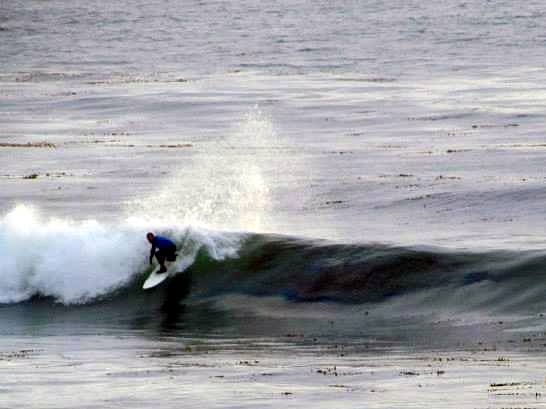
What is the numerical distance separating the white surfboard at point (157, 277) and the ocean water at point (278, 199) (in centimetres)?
21

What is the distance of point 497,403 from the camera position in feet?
76.3

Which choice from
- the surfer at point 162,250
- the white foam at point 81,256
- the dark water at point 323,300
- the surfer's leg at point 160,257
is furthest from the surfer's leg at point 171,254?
the white foam at point 81,256

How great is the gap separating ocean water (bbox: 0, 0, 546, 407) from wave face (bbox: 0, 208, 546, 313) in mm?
56

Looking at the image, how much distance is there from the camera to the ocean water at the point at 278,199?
34656 mm

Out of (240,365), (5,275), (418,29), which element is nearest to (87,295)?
(5,275)

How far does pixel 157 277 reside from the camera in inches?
1524

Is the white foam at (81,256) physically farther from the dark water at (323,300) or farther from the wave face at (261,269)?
the dark water at (323,300)

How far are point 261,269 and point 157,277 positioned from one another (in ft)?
8.23

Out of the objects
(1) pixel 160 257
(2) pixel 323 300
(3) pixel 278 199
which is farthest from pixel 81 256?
(3) pixel 278 199

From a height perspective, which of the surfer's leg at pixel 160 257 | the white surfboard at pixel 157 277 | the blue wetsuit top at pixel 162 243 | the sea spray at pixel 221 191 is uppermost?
the blue wetsuit top at pixel 162 243

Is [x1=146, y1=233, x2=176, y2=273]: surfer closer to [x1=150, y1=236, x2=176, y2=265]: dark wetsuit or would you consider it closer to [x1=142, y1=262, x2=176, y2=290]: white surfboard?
[x1=150, y1=236, x2=176, y2=265]: dark wetsuit

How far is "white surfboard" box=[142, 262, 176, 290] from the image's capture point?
3856 centimetres

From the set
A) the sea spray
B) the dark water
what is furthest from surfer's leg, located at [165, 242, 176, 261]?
the sea spray

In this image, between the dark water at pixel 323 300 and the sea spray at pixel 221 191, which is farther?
the sea spray at pixel 221 191
